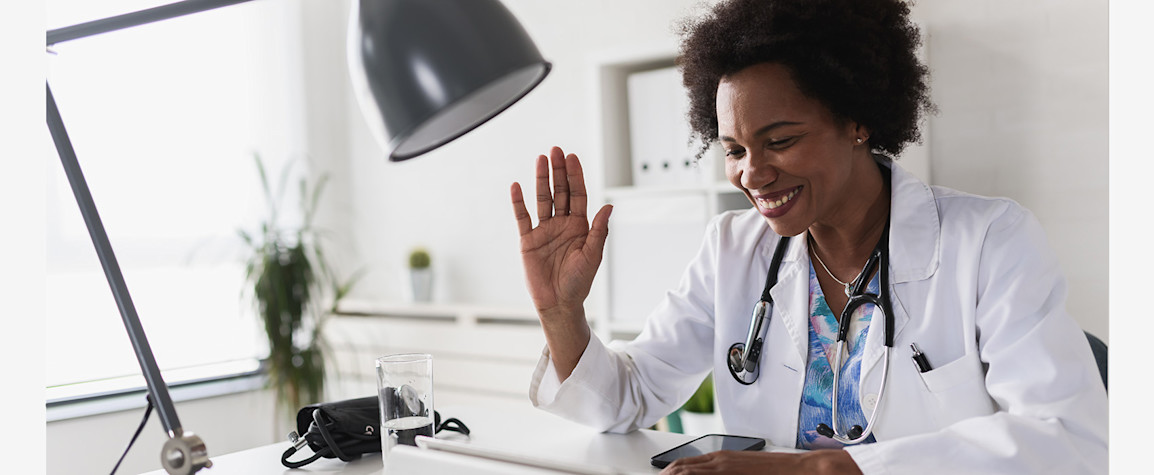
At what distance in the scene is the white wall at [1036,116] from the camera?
2129 mm

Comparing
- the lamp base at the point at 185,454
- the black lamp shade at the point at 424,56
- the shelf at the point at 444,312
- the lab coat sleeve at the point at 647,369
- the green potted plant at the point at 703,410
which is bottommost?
the green potted plant at the point at 703,410

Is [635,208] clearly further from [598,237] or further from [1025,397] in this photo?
[1025,397]

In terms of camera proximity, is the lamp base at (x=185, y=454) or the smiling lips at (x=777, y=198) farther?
the smiling lips at (x=777, y=198)

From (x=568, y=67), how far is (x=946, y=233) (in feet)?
7.01

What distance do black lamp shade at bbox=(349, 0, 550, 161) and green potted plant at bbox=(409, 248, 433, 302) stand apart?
2.74 metres

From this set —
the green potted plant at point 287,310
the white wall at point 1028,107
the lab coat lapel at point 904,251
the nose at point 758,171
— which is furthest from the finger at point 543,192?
the green potted plant at point 287,310

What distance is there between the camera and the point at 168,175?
11.3 feet

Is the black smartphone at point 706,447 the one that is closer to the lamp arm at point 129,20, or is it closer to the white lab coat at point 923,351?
the white lab coat at point 923,351

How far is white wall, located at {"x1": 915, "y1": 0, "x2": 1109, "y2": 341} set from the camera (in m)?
2.13

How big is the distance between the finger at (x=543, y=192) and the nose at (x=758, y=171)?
347mm

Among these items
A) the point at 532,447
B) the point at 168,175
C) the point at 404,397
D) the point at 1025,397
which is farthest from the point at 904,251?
the point at 168,175

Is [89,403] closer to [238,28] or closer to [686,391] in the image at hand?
[238,28]
